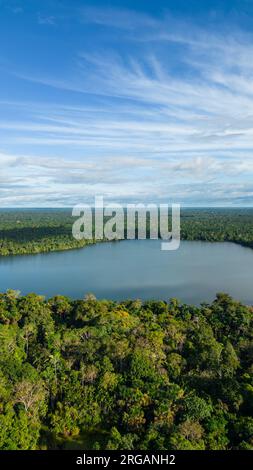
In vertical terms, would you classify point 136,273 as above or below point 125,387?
below

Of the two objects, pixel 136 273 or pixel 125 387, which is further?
pixel 136 273

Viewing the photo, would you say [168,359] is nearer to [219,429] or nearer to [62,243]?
[219,429]

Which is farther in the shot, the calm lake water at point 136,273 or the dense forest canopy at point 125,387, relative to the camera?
the calm lake water at point 136,273

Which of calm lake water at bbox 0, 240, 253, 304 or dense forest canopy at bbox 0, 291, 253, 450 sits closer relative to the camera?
dense forest canopy at bbox 0, 291, 253, 450
